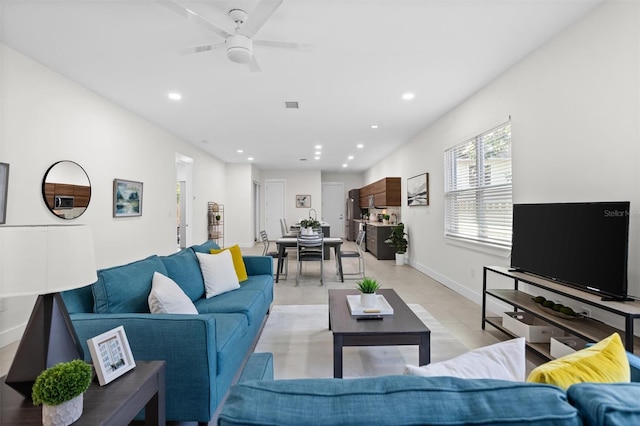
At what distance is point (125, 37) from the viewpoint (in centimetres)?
267

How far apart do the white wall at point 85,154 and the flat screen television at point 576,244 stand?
4.65 metres

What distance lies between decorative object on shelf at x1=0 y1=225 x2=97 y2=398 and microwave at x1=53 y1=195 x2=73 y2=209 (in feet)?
9.26

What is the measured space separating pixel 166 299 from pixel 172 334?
0.41m

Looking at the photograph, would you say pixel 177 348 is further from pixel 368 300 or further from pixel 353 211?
pixel 353 211

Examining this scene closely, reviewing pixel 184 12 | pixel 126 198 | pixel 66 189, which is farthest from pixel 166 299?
pixel 126 198

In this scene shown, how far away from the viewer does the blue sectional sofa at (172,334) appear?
1581mm

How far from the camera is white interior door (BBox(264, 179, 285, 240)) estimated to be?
37.9 feet

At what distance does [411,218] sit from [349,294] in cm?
426

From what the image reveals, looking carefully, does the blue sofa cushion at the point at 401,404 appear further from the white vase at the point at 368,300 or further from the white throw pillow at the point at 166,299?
the white vase at the point at 368,300

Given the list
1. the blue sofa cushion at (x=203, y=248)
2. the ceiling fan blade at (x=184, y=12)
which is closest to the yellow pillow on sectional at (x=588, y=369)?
the ceiling fan blade at (x=184, y=12)

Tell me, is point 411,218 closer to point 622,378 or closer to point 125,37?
point 125,37

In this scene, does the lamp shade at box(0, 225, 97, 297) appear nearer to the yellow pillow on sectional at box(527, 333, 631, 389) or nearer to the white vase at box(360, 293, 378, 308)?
the yellow pillow on sectional at box(527, 333, 631, 389)

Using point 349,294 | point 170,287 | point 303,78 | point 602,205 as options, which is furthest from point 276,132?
point 602,205

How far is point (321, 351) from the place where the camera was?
267 cm
